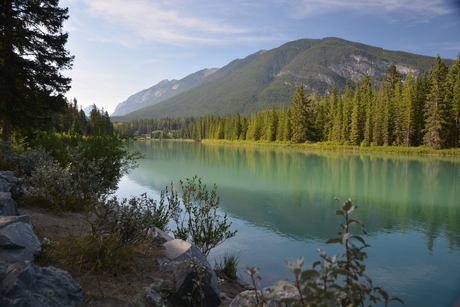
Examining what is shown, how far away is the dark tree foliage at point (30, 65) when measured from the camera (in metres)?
12.4

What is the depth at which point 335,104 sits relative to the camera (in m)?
65.8

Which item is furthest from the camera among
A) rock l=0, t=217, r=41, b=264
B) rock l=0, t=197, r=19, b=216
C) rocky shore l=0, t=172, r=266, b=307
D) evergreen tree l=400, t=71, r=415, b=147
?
evergreen tree l=400, t=71, r=415, b=147

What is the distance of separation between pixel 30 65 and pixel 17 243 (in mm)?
13449

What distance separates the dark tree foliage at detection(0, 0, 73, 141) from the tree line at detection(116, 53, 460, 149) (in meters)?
48.3

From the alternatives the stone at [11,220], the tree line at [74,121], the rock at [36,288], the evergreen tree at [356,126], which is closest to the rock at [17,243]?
the stone at [11,220]

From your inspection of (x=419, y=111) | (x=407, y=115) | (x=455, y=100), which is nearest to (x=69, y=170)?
(x=407, y=115)

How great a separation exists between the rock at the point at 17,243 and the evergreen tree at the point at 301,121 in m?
64.5

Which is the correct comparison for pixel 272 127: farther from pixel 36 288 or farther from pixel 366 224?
pixel 36 288

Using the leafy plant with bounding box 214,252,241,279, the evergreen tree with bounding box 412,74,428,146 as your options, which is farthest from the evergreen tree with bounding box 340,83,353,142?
the leafy plant with bounding box 214,252,241,279

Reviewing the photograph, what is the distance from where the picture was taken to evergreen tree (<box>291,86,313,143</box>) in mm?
65562

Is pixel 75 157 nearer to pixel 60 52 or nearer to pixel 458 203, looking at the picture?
pixel 60 52

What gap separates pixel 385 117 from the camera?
49.4m

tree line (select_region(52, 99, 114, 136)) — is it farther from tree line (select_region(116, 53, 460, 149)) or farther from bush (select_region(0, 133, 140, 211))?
tree line (select_region(116, 53, 460, 149))

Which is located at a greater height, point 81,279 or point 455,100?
point 455,100
